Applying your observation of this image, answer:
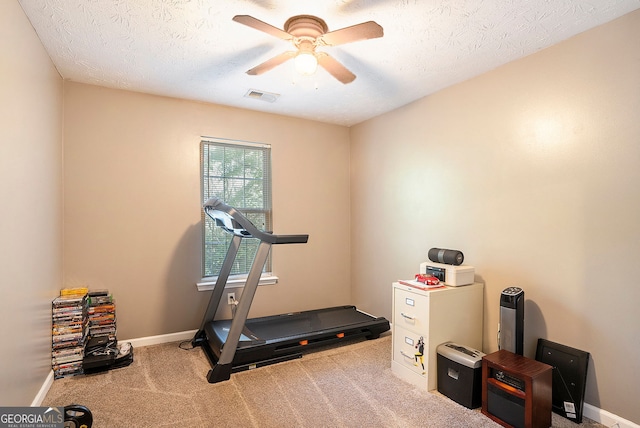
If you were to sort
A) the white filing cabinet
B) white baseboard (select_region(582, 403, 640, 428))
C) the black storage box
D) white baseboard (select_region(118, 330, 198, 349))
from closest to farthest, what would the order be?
white baseboard (select_region(582, 403, 640, 428)) → the black storage box → the white filing cabinet → white baseboard (select_region(118, 330, 198, 349))

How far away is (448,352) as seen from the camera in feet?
7.77

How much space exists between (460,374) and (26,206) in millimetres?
3115

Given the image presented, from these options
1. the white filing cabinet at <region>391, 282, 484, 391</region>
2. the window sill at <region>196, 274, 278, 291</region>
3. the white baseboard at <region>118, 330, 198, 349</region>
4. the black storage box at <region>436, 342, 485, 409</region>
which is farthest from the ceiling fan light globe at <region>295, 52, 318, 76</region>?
the white baseboard at <region>118, 330, 198, 349</region>

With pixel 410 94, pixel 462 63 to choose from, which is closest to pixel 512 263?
pixel 462 63

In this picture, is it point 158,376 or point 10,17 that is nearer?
point 10,17

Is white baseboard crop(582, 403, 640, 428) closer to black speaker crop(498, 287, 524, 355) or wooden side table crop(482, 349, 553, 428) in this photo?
wooden side table crop(482, 349, 553, 428)

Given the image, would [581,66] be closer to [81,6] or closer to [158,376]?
[81,6]

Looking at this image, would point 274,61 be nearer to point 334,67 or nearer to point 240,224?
point 334,67

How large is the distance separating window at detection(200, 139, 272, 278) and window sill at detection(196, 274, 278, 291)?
3.0 inches

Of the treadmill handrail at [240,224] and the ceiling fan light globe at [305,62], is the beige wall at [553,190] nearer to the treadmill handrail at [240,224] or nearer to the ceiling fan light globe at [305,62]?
the treadmill handrail at [240,224]

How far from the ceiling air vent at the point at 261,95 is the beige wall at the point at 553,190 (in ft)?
4.91

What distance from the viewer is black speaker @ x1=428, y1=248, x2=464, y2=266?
271 cm

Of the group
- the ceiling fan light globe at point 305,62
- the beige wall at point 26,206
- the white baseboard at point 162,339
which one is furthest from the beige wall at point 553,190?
the beige wall at point 26,206

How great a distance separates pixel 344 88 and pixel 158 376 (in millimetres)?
3043
